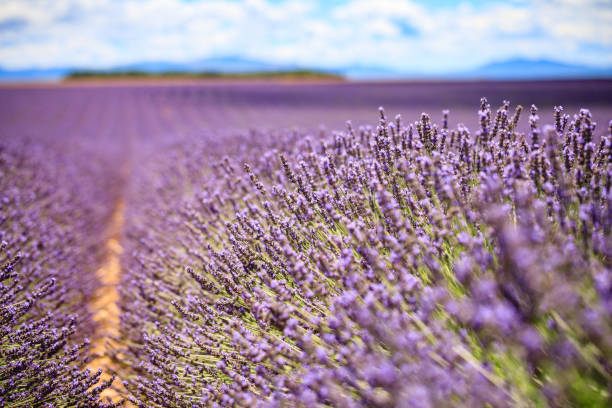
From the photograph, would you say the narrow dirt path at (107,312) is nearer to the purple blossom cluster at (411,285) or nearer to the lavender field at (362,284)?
the lavender field at (362,284)

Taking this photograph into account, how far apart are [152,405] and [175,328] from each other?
12.6 inches

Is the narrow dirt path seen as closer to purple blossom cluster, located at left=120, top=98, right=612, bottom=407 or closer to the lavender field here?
the lavender field

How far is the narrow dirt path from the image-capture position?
6.77 ft

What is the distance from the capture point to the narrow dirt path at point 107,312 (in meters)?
2.06

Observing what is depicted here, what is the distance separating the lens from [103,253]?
346 cm

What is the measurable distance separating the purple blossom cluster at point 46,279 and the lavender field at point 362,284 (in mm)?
13

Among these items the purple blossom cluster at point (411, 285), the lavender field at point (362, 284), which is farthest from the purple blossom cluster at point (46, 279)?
the purple blossom cluster at point (411, 285)

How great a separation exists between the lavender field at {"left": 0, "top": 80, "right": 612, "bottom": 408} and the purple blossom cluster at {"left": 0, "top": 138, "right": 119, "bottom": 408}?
1 cm

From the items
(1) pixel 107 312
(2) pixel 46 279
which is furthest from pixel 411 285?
(1) pixel 107 312

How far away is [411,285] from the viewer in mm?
1089

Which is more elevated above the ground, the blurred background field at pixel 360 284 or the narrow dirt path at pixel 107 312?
the blurred background field at pixel 360 284

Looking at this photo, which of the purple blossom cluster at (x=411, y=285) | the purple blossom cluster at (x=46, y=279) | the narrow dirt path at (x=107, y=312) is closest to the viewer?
the purple blossom cluster at (x=411, y=285)

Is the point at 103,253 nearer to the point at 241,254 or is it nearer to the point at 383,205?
the point at 241,254

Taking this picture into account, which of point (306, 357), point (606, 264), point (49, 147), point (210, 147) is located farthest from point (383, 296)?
point (49, 147)
